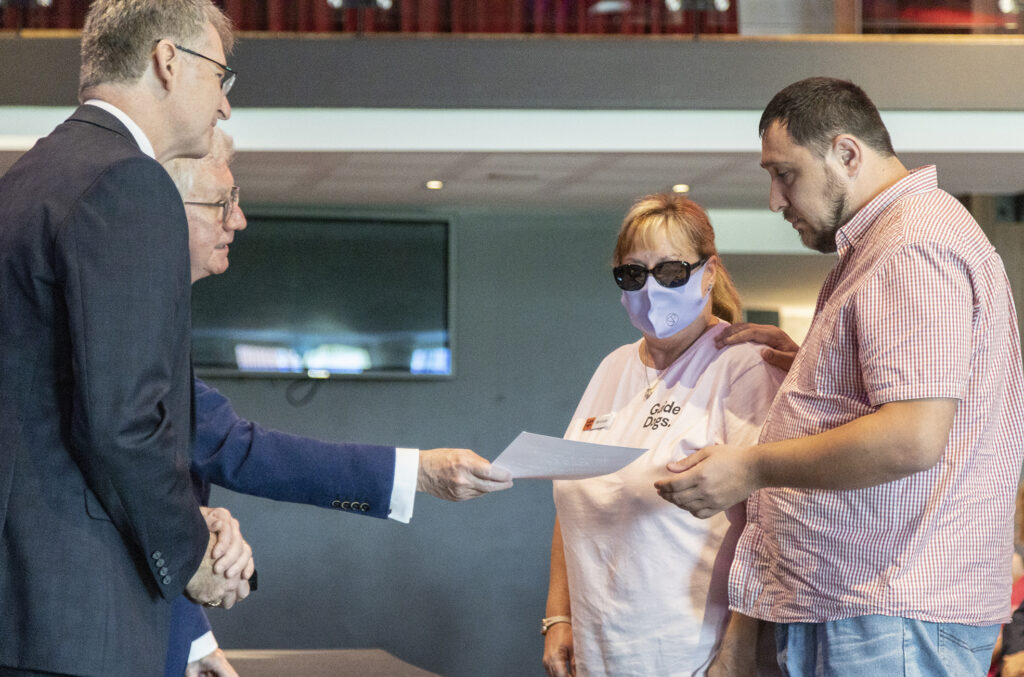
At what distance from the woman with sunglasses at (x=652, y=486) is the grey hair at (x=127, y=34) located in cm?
105

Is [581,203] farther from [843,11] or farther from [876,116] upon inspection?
[876,116]

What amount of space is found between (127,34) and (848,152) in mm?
1145

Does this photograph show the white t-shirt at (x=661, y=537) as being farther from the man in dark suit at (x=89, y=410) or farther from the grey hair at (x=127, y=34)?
the grey hair at (x=127, y=34)

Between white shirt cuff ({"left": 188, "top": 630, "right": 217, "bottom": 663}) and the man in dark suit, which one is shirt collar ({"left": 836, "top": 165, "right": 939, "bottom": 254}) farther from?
white shirt cuff ({"left": 188, "top": 630, "right": 217, "bottom": 663})

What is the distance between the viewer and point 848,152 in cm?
170

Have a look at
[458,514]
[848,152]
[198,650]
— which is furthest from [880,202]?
[458,514]

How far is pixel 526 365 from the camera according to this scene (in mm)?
6602

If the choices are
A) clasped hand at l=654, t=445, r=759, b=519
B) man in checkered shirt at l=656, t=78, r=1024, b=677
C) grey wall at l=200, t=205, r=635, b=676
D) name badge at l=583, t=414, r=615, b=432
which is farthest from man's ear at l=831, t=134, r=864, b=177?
grey wall at l=200, t=205, r=635, b=676

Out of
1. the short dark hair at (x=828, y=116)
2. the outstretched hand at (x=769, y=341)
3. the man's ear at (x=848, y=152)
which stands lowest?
the outstretched hand at (x=769, y=341)

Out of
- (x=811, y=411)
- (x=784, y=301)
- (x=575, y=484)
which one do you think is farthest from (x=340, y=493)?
(x=784, y=301)

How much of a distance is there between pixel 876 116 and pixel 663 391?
26.3 inches

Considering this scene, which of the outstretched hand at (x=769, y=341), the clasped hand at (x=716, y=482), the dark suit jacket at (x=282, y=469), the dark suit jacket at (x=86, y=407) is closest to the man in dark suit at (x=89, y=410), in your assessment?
the dark suit jacket at (x=86, y=407)

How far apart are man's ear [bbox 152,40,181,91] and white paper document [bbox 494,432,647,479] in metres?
0.75

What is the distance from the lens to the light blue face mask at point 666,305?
2125 millimetres
